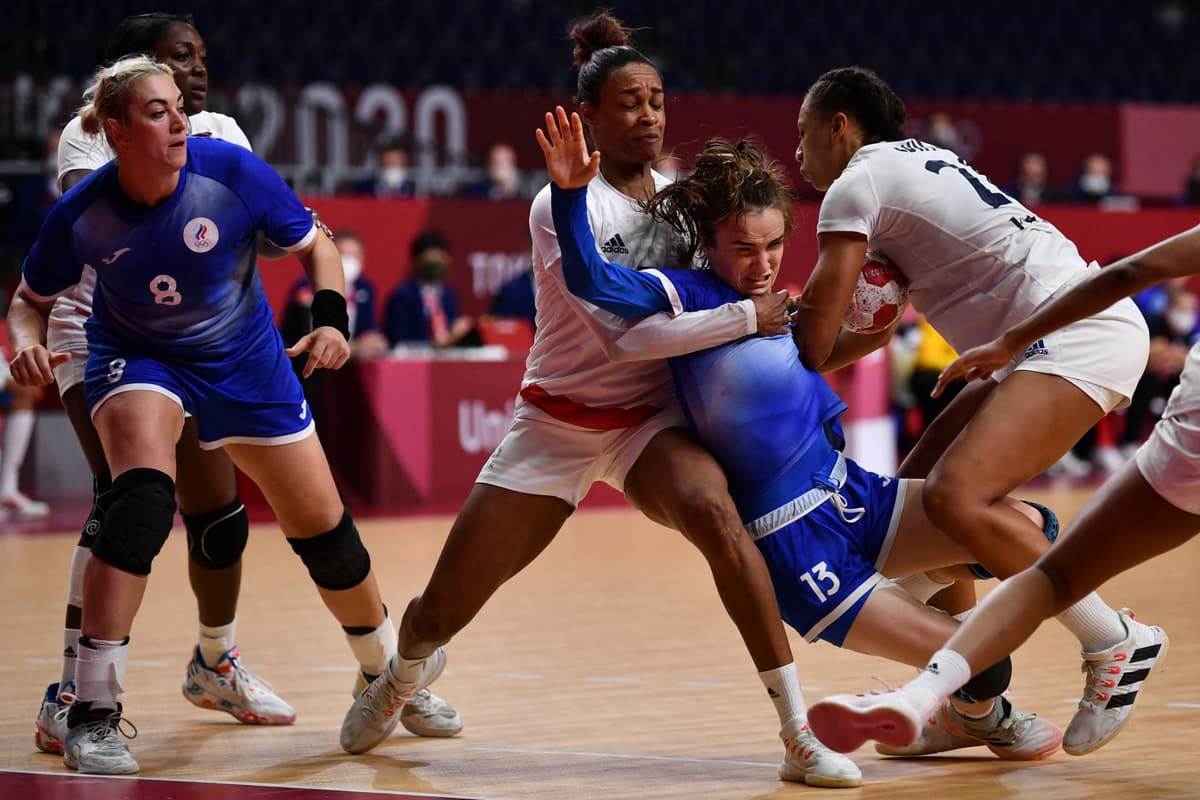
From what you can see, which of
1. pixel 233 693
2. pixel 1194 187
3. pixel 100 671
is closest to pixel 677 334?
pixel 100 671

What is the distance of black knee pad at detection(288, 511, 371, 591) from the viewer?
4.89 m

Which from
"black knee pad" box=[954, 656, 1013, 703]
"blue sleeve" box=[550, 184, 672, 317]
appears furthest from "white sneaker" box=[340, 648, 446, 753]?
"black knee pad" box=[954, 656, 1013, 703]

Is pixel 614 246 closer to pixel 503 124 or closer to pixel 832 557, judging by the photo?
pixel 832 557

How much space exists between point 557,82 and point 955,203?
12518mm

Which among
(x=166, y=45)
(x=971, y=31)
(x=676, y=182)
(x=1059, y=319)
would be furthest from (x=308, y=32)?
(x=1059, y=319)

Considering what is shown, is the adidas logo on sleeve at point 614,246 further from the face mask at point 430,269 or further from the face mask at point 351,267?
the face mask at point 430,269

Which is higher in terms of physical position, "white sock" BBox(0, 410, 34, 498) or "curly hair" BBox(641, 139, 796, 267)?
"curly hair" BBox(641, 139, 796, 267)

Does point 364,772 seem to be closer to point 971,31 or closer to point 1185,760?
point 1185,760

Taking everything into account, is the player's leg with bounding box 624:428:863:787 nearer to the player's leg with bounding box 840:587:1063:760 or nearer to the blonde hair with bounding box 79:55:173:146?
the player's leg with bounding box 840:587:1063:760

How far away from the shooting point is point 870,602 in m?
4.32

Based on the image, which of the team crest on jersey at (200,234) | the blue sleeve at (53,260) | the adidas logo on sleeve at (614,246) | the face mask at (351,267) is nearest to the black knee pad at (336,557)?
the team crest on jersey at (200,234)

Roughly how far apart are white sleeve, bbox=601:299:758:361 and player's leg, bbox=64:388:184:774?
1.24 meters

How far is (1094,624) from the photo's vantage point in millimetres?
4422

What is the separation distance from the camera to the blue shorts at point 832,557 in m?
4.34
